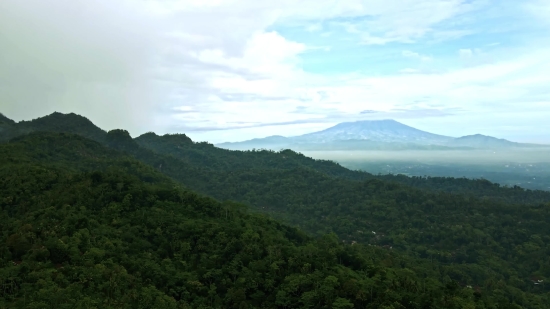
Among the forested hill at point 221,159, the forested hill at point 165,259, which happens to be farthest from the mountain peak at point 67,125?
the forested hill at point 165,259

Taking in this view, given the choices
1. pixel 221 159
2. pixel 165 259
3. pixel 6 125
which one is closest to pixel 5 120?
pixel 6 125

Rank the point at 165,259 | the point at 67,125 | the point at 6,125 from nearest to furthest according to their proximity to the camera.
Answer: the point at 165,259 → the point at 6,125 → the point at 67,125

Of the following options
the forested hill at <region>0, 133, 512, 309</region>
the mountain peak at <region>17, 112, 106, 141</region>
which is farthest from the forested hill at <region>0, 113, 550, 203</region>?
the forested hill at <region>0, 133, 512, 309</region>

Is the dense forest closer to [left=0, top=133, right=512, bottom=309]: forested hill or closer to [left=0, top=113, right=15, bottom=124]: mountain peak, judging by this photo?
[left=0, top=133, right=512, bottom=309]: forested hill

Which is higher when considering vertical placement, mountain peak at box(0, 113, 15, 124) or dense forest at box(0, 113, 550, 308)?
mountain peak at box(0, 113, 15, 124)

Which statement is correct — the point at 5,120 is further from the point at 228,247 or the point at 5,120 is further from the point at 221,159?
the point at 228,247

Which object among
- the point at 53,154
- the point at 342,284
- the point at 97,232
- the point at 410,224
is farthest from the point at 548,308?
the point at 53,154

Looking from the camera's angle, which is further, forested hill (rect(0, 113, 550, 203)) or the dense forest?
forested hill (rect(0, 113, 550, 203))

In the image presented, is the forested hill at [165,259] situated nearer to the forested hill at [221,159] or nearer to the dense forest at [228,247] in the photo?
the dense forest at [228,247]
